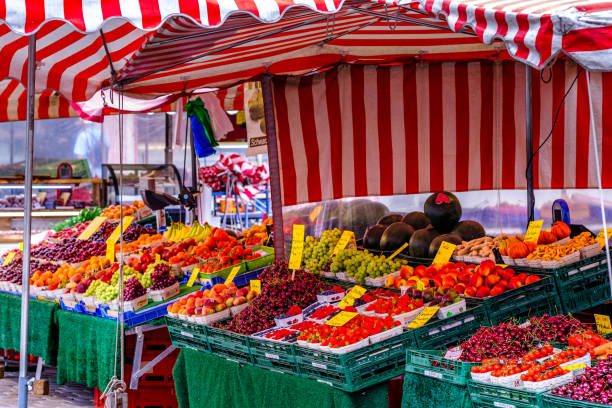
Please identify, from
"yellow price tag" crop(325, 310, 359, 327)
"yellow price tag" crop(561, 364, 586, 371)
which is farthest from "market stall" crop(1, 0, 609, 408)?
"yellow price tag" crop(561, 364, 586, 371)

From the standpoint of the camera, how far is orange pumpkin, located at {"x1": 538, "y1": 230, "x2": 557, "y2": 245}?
15.9ft

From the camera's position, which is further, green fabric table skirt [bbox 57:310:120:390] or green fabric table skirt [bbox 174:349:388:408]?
green fabric table skirt [bbox 57:310:120:390]

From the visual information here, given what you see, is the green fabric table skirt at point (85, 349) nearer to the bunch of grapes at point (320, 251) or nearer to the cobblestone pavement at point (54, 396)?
the cobblestone pavement at point (54, 396)

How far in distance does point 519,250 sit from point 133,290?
111 inches

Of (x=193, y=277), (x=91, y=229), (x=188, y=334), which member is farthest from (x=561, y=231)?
(x=91, y=229)

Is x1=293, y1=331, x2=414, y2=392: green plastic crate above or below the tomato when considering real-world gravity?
below

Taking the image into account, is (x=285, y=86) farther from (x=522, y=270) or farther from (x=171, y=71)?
(x=522, y=270)

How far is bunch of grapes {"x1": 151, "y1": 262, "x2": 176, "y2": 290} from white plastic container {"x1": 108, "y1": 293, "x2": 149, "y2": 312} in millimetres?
140

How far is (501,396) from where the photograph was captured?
9.57 feet

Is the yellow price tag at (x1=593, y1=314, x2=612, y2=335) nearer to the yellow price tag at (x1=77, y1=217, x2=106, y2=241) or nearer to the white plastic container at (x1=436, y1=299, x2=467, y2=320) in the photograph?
the white plastic container at (x1=436, y1=299, x2=467, y2=320)

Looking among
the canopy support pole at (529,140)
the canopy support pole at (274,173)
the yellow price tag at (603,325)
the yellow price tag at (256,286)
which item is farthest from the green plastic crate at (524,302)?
the canopy support pole at (274,173)

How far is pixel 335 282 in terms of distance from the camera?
17.1ft

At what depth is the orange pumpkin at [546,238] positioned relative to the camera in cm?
484

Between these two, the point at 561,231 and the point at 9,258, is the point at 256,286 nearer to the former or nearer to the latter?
the point at 561,231
